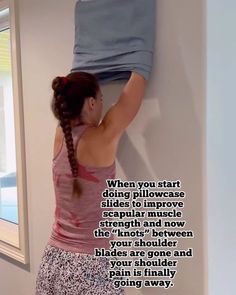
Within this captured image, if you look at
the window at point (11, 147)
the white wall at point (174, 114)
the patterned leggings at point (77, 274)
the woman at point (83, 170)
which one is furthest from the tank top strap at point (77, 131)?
the window at point (11, 147)

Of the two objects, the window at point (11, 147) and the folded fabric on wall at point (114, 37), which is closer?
the folded fabric on wall at point (114, 37)

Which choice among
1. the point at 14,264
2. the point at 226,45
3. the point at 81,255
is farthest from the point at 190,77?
the point at 14,264

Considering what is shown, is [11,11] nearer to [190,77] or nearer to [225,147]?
[190,77]

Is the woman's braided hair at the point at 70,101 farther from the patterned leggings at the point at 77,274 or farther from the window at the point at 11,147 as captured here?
the window at the point at 11,147

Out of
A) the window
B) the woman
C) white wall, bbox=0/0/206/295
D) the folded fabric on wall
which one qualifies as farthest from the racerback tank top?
the window

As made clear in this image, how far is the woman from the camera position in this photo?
4.23 ft

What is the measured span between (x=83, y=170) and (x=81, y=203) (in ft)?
0.39

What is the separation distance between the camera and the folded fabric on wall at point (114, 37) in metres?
1.33

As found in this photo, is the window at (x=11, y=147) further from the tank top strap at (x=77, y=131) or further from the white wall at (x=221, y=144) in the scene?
the white wall at (x=221, y=144)

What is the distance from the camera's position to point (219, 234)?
131 cm

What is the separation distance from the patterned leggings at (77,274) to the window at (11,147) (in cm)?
70

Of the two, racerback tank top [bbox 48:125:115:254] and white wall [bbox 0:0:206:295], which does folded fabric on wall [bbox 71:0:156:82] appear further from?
racerback tank top [bbox 48:125:115:254]

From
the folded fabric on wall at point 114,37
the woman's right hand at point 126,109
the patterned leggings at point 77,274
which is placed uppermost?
the folded fabric on wall at point 114,37

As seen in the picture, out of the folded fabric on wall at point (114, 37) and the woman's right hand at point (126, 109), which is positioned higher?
the folded fabric on wall at point (114, 37)
